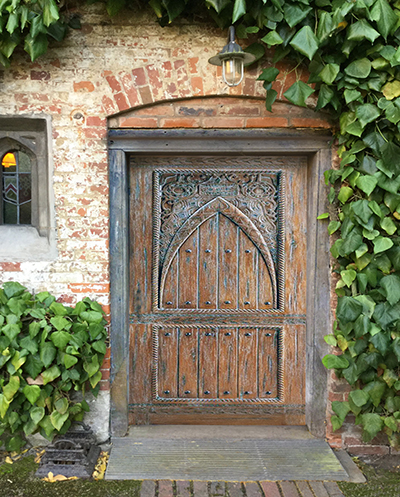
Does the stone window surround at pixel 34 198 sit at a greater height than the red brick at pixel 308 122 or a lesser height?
lesser

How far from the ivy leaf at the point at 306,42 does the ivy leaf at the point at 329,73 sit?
17 centimetres

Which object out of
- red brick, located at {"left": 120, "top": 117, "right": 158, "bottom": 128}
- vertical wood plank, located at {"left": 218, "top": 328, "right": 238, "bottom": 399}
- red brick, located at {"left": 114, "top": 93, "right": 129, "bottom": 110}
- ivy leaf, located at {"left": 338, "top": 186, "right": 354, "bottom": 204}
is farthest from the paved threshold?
red brick, located at {"left": 114, "top": 93, "right": 129, "bottom": 110}

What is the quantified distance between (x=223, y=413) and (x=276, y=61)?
8.02ft

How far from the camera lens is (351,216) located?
2.69 m

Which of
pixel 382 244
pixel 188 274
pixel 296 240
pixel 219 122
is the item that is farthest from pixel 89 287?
pixel 382 244

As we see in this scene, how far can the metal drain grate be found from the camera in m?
2.62

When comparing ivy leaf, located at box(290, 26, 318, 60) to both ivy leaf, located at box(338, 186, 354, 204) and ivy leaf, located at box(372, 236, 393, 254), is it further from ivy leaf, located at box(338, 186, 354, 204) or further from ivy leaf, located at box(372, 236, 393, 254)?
ivy leaf, located at box(372, 236, 393, 254)

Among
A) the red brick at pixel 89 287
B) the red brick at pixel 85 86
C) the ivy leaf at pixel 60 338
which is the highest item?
the red brick at pixel 85 86

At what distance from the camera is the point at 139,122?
2.80m

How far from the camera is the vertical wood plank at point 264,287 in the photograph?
312 cm

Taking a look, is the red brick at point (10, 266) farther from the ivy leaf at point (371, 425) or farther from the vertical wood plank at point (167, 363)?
the ivy leaf at point (371, 425)

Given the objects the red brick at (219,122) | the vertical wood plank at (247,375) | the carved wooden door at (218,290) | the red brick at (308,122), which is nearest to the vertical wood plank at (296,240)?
the carved wooden door at (218,290)

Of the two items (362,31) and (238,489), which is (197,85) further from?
(238,489)

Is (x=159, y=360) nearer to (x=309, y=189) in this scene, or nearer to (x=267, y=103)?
(x=309, y=189)
